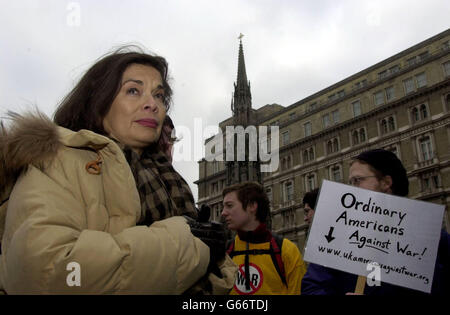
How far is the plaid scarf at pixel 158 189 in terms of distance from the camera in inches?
91.4

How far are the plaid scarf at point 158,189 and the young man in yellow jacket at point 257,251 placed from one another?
300 centimetres

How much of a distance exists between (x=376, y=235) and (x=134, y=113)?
185 centimetres

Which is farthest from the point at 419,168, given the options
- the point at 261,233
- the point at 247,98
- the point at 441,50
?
the point at 261,233

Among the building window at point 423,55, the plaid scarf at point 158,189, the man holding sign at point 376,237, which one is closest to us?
the plaid scarf at point 158,189

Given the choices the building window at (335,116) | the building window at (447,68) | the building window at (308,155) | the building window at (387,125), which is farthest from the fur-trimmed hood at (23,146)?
the building window at (308,155)

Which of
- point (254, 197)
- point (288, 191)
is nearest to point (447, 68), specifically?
point (288, 191)

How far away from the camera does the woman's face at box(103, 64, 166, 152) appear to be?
8.70 feet

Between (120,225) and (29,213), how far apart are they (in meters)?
0.46

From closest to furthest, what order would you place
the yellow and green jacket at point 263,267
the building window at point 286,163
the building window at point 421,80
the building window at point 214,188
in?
the yellow and green jacket at point 263,267, the building window at point 421,80, the building window at point 286,163, the building window at point 214,188

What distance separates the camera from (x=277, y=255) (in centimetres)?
545

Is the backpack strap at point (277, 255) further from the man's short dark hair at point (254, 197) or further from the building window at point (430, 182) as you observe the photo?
the building window at point (430, 182)

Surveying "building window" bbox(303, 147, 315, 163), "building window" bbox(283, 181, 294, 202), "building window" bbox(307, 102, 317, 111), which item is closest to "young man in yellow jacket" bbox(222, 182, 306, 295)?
"building window" bbox(303, 147, 315, 163)

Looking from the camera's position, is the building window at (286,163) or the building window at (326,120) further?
the building window at (286,163)
